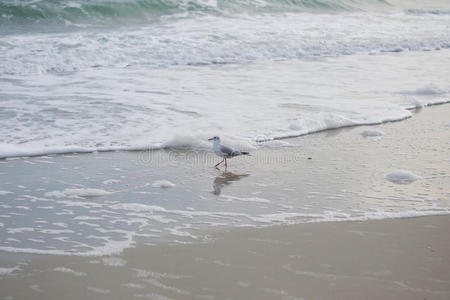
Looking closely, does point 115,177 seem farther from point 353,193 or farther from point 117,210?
point 353,193

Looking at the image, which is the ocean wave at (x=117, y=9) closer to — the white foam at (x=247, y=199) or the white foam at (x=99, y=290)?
the white foam at (x=247, y=199)

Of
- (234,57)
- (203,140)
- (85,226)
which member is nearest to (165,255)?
(85,226)

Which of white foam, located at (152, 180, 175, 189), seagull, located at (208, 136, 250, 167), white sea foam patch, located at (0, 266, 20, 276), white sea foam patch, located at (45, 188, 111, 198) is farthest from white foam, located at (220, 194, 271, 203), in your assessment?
white sea foam patch, located at (0, 266, 20, 276)

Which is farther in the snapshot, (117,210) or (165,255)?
(117,210)

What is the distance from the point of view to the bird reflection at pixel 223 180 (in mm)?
4977

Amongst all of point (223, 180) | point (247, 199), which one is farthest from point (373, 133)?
point (247, 199)

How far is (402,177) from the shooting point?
5035 mm

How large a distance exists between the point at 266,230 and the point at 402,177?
167 cm

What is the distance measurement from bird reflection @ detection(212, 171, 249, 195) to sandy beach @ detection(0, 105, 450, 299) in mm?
10

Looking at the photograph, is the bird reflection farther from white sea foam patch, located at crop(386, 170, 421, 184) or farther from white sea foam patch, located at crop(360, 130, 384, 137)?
white sea foam patch, located at crop(360, 130, 384, 137)

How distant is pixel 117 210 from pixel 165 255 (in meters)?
0.94

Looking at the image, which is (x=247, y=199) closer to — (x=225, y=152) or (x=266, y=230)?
(x=266, y=230)

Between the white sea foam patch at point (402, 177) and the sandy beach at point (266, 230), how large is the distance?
0.02 meters

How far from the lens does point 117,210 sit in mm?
4426
